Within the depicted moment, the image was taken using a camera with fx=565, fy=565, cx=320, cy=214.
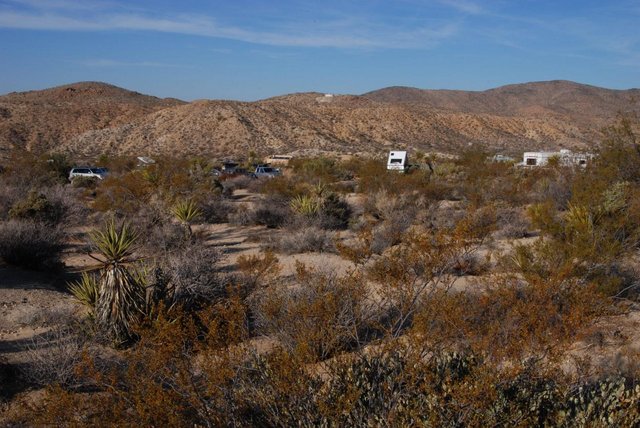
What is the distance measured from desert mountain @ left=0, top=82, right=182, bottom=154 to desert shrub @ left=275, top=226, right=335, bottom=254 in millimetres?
49754

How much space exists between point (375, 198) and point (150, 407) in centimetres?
1869

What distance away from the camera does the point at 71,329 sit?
27.9 ft

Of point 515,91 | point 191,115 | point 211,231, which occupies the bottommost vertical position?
point 211,231

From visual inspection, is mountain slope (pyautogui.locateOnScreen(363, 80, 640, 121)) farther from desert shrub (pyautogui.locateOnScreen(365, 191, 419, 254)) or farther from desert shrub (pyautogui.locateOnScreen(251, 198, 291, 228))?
desert shrub (pyautogui.locateOnScreen(251, 198, 291, 228))

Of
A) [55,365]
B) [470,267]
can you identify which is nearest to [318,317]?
[55,365]

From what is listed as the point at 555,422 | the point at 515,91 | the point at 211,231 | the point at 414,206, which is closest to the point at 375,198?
the point at 414,206

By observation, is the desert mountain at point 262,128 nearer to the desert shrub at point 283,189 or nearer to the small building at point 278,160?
the small building at point 278,160

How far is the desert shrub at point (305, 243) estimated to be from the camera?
50.0 ft

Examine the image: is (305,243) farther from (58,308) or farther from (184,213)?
(58,308)

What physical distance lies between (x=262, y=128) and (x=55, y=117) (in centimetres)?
2793

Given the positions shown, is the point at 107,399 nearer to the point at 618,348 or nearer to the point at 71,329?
the point at 71,329

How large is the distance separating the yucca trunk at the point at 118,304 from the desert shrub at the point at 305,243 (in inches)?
276

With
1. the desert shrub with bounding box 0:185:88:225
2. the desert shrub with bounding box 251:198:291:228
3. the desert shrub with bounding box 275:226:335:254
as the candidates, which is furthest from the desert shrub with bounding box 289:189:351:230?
the desert shrub with bounding box 0:185:88:225

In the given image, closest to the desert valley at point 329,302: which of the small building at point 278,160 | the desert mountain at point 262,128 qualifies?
the small building at point 278,160
